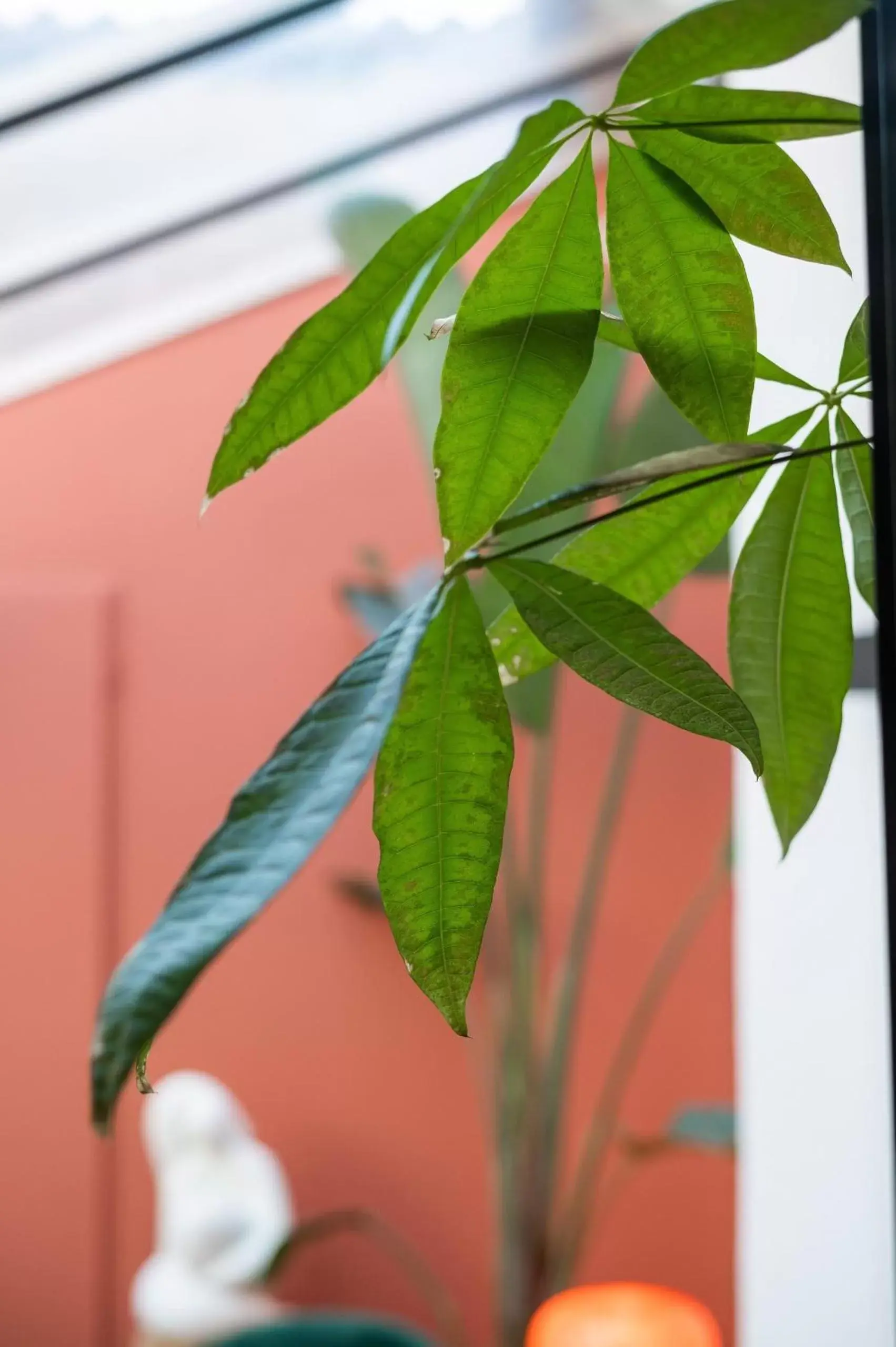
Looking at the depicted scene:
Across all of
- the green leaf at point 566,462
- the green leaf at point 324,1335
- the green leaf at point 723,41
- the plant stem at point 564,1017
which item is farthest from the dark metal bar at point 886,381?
the plant stem at point 564,1017

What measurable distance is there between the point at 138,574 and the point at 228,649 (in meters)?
0.25

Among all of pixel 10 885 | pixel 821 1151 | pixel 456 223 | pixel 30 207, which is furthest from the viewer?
pixel 10 885

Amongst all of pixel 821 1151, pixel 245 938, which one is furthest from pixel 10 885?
pixel 821 1151

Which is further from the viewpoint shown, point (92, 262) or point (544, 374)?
point (92, 262)

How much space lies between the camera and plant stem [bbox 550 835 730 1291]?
2.34 metres

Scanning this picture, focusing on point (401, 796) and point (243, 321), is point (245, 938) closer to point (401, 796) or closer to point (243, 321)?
point (243, 321)

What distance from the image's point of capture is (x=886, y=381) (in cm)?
26

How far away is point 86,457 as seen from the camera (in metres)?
2.73

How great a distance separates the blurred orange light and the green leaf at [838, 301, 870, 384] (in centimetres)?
173

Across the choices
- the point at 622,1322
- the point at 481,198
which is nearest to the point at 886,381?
the point at 481,198

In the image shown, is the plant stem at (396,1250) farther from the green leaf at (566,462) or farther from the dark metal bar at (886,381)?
the dark metal bar at (886,381)

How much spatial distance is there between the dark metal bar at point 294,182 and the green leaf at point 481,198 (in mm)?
2285

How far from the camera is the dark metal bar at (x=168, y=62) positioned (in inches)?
79.7

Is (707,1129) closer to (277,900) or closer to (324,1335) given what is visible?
(324,1335)
